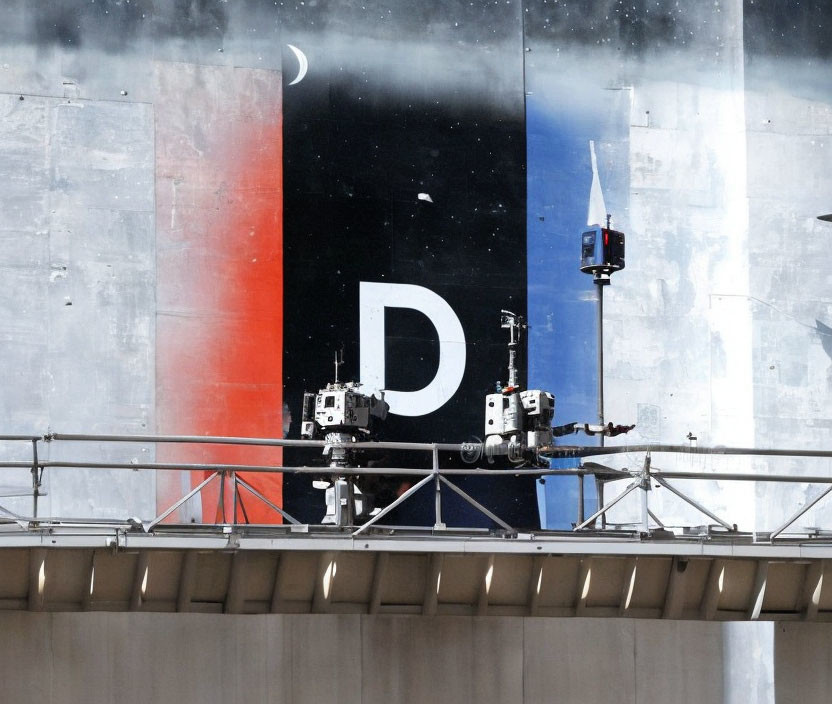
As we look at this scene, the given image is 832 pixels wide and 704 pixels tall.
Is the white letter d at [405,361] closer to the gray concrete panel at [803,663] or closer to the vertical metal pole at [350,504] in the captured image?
the vertical metal pole at [350,504]

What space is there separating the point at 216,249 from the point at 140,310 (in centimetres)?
169

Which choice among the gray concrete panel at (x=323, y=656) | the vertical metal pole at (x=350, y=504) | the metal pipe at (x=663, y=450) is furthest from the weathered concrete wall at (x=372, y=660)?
the metal pipe at (x=663, y=450)

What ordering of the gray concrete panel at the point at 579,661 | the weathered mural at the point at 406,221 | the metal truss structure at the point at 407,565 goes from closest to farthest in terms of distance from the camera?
the metal truss structure at the point at 407,565, the gray concrete panel at the point at 579,661, the weathered mural at the point at 406,221

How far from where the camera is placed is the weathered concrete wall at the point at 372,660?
59.8 ft

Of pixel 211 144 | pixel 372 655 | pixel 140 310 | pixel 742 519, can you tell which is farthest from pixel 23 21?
pixel 742 519

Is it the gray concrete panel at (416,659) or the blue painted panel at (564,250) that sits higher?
the blue painted panel at (564,250)

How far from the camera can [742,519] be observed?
25.6 meters

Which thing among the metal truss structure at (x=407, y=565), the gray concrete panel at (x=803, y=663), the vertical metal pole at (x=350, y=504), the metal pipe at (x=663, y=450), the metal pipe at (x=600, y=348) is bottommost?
the gray concrete panel at (x=803, y=663)

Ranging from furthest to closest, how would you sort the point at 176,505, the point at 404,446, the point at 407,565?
the point at 407,565, the point at 404,446, the point at 176,505

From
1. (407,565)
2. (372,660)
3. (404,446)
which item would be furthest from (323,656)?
(404,446)

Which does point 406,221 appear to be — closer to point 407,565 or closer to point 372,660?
point 407,565

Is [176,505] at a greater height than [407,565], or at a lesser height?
greater

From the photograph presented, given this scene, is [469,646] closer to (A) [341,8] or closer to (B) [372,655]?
(B) [372,655]

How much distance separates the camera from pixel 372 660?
19.2 meters
